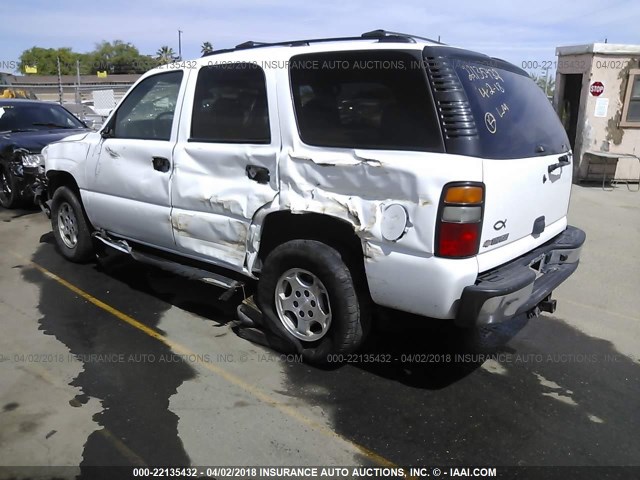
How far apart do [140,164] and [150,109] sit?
0.49m

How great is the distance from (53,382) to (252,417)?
1.38 m

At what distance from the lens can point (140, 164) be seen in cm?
440

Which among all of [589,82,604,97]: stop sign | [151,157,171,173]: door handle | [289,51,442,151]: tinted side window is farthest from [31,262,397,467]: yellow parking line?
[589,82,604,97]: stop sign

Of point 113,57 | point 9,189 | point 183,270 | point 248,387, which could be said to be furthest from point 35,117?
point 113,57

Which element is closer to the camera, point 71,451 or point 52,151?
point 71,451

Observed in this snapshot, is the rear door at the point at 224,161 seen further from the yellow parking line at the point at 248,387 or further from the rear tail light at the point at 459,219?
the rear tail light at the point at 459,219

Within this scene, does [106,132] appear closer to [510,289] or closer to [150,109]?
[150,109]

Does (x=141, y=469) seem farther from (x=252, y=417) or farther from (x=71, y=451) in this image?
(x=252, y=417)

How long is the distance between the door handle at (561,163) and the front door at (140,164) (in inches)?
109

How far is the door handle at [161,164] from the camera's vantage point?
4.16 metres

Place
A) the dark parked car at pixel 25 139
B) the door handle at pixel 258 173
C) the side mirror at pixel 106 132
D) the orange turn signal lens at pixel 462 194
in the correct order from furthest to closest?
1. the dark parked car at pixel 25 139
2. the side mirror at pixel 106 132
3. the door handle at pixel 258 173
4. the orange turn signal lens at pixel 462 194

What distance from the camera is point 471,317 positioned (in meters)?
2.84

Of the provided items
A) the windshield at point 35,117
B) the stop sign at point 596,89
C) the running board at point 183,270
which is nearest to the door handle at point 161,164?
the running board at point 183,270

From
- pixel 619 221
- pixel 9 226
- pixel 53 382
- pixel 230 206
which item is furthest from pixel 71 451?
pixel 619 221
